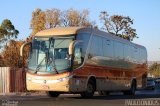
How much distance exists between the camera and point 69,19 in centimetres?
6931

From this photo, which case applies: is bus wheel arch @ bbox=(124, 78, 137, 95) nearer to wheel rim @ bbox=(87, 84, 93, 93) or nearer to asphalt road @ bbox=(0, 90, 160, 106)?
wheel rim @ bbox=(87, 84, 93, 93)

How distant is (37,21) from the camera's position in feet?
233

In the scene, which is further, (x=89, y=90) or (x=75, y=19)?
(x=75, y=19)

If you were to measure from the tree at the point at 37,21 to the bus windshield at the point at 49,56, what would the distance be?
4671 cm

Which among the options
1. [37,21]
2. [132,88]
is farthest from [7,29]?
[132,88]

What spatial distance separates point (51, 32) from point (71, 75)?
2643mm

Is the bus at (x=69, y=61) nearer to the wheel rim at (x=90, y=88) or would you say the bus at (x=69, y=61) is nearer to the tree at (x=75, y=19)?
the wheel rim at (x=90, y=88)

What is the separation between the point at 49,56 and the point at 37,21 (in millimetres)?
49580

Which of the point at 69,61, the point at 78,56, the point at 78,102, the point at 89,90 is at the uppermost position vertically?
the point at 78,56

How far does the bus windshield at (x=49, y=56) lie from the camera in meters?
21.5

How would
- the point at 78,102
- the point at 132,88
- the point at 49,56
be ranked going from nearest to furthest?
the point at 78,102, the point at 49,56, the point at 132,88

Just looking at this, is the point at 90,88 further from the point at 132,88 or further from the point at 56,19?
the point at 56,19

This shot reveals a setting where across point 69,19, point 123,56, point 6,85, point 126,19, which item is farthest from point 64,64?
point 126,19

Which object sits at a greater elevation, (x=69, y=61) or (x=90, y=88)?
(x=69, y=61)
